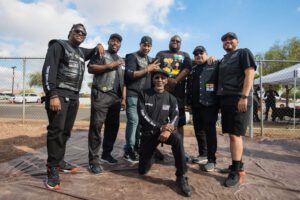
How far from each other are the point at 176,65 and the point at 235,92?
3.92ft

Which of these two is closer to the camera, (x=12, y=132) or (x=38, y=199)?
(x=38, y=199)

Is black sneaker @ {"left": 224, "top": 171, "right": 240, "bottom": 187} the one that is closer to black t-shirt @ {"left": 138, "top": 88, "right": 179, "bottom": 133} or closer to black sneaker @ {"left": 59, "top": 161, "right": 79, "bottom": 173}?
black t-shirt @ {"left": 138, "top": 88, "right": 179, "bottom": 133}

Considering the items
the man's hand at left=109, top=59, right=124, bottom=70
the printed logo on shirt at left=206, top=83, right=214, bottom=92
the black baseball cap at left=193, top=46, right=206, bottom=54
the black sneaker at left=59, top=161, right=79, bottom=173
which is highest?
the black baseball cap at left=193, top=46, right=206, bottom=54

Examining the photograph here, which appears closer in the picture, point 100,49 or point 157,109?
point 157,109

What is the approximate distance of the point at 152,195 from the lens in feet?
8.98

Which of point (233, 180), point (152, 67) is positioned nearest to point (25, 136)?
point (152, 67)

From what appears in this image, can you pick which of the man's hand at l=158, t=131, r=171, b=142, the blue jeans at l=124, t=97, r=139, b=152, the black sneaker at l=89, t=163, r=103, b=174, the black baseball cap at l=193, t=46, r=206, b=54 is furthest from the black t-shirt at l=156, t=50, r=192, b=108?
the black sneaker at l=89, t=163, r=103, b=174

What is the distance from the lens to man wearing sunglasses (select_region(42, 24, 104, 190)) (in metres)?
2.93

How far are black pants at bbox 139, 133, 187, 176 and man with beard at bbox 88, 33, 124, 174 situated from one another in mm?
640

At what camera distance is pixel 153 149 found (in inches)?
132

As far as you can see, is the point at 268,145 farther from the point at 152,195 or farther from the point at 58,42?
the point at 58,42

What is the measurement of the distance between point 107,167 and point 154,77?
1.53 meters

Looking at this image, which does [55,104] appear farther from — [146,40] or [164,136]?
[146,40]

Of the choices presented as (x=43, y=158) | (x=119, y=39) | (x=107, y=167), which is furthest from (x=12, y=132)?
(x=119, y=39)
